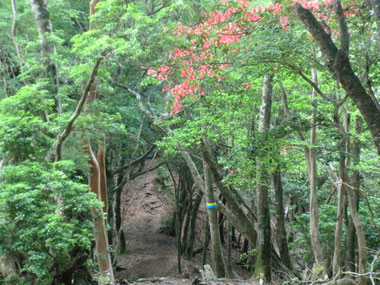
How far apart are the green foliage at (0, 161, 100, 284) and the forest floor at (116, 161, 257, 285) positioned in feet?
13.8

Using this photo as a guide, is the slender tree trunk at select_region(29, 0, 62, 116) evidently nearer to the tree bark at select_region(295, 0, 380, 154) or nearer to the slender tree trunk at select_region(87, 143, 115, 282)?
the slender tree trunk at select_region(87, 143, 115, 282)

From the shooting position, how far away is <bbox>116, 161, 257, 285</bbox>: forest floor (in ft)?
54.6

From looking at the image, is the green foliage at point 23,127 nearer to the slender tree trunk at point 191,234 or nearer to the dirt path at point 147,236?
the dirt path at point 147,236

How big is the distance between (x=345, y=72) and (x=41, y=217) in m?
4.98

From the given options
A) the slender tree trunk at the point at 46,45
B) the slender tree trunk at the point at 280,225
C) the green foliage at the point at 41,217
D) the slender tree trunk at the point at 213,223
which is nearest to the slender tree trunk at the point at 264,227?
the slender tree trunk at the point at 280,225

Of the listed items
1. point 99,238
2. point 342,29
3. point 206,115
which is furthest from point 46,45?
point 342,29

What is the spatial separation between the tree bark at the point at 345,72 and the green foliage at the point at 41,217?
14.4ft

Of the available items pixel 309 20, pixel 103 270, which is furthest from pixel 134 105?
pixel 309 20

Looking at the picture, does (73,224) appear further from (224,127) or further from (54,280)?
(224,127)

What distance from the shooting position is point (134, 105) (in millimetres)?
14180

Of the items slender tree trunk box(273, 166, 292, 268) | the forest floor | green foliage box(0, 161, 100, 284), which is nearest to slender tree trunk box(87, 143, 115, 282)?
the forest floor

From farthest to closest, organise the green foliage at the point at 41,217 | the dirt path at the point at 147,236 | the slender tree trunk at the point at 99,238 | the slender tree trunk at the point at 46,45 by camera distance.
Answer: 1. the dirt path at the point at 147,236
2. the slender tree trunk at the point at 99,238
3. the slender tree trunk at the point at 46,45
4. the green foliage at the point at 41,217

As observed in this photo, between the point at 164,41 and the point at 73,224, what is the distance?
524 cm

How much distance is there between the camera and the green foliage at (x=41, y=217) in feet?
19.0
